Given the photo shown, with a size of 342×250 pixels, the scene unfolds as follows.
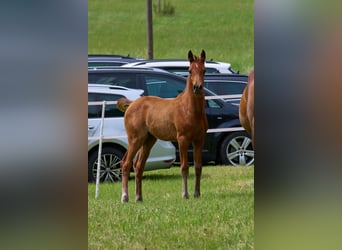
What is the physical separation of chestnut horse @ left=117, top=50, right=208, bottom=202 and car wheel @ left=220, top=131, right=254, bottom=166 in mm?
1782

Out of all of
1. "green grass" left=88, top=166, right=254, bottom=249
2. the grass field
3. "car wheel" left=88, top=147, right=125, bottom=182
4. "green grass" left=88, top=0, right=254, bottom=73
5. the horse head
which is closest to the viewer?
"green grass" left=88, top=166, right=254, bottom=249

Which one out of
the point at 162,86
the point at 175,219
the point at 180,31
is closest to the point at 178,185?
the point at 162,86

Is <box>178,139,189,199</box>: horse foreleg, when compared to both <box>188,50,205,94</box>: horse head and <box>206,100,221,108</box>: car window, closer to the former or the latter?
<box>188,50,205,94</box>: horse head

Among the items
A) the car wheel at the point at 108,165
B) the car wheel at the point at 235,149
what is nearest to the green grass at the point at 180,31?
the car wheel at the point at 235,149

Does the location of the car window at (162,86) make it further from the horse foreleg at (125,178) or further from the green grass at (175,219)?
the horse foreleg at (125,178)

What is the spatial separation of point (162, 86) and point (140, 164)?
1.80m

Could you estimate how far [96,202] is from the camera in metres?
4.96

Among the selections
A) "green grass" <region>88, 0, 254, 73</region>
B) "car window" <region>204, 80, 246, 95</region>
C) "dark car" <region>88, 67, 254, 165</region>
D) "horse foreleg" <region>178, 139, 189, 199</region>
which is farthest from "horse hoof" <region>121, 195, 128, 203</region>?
Result: "green grass" <region>88, 0, 254, 73</region>

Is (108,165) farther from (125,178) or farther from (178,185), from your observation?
(125,178)

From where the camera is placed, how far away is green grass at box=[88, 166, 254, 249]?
342cm

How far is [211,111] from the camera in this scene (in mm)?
7379
